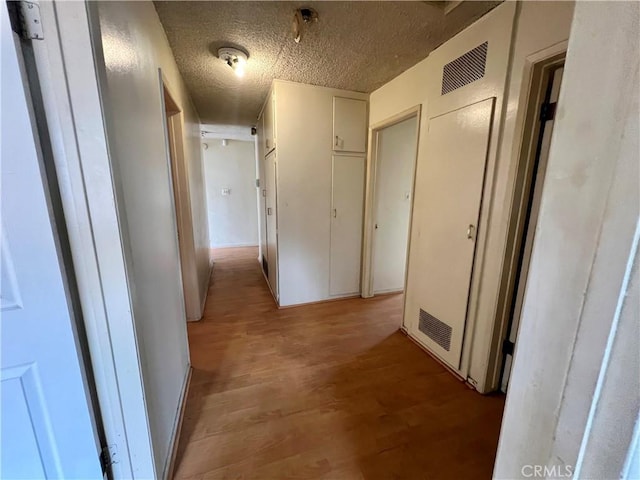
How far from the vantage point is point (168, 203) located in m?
1.59

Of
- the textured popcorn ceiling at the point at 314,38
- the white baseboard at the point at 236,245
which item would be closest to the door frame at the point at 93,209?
the textured popcorn ceiling at the point at 314,38

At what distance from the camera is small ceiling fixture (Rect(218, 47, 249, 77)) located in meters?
1.92

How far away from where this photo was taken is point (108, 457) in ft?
3.25

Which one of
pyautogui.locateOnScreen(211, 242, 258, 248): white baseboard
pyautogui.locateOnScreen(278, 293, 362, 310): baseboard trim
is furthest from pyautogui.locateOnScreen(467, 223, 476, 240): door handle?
pyautogui.locateOnScreen(211, 242, 258, 248): white baseboard

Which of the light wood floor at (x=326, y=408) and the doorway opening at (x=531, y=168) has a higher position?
the doorway opening at (x=531, y=168)

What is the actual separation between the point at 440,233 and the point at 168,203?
76.7 inches

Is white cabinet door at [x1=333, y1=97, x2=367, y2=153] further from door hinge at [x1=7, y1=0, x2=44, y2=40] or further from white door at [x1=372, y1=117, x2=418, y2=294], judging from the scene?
door hinge at [x1=7, y1=0, x2=44, y2=40]

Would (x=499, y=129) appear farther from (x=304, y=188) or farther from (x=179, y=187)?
(x=179, y=187)

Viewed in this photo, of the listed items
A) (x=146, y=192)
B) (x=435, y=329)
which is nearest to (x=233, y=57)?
(x=146, y=192)

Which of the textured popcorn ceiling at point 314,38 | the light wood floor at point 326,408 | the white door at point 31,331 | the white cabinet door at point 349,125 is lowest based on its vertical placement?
the light wood floor at point 326,408

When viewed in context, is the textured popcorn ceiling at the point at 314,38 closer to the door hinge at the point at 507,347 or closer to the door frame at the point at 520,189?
the door frame at the point at 520,189

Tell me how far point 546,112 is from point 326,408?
2.17 m

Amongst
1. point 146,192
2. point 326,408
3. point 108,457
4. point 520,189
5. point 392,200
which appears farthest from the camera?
point 392,200

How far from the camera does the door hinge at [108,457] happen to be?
98 centimetres
